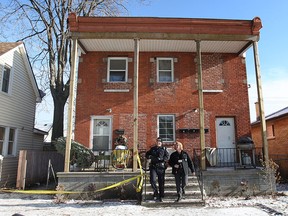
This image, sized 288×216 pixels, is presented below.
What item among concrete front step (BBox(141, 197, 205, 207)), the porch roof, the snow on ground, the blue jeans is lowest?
the snow on ground

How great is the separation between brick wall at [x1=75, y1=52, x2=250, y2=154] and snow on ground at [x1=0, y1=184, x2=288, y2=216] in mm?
3959

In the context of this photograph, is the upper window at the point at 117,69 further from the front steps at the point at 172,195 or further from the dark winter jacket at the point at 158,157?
the front steps at the point at 172,195

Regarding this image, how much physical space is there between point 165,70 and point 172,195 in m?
6.68

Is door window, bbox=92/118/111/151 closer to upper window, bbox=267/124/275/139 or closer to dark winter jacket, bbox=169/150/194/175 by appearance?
dark winter jacket, bbox=169/150/194/175

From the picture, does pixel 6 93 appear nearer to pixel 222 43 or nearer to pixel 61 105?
pixel 61 105

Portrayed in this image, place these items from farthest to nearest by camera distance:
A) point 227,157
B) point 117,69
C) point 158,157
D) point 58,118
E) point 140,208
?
point 58,118 → point 117,69 → point 227,157 → point 158,157 → point 140,208

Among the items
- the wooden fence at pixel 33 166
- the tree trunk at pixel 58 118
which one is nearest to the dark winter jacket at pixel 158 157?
the wooden fence at pixel 33 166

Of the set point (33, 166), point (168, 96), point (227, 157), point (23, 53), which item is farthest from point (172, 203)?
point (23, 53)

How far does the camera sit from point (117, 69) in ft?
42.1

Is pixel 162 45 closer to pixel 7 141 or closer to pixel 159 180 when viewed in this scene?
pixel 159 180

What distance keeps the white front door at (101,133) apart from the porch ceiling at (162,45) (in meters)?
3.45

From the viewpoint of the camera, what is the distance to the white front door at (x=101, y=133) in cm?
1213

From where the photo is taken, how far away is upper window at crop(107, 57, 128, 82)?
1278 cm

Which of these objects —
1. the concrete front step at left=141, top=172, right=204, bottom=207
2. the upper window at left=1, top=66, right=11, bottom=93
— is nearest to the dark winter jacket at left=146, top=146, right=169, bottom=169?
the concrete front step at left=141, top=172, right=204, bottom=207
